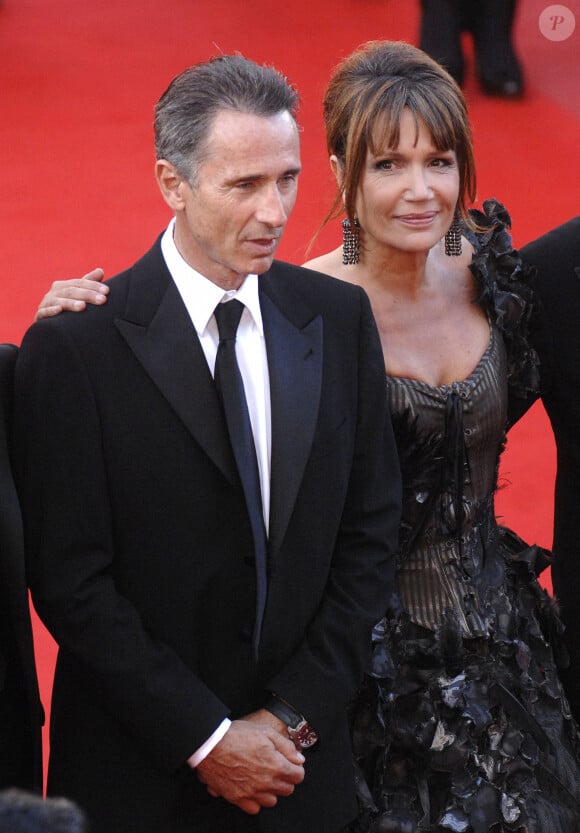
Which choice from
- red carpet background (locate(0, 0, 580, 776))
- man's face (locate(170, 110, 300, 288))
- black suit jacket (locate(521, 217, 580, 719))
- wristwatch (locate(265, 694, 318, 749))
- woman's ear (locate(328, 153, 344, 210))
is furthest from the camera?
red carpet background (locate(0, 0, 580, 776))

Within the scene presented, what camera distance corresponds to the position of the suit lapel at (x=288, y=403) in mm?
1695

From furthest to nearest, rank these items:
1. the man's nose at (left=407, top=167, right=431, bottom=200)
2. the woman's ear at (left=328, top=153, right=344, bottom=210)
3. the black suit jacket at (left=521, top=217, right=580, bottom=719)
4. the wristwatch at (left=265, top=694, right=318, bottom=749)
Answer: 1. the black suit jacket at (left=521, top=217, right=580, bottom=719)
2. the woman's ear at (left=328, top=153, right=344, bottom=210)
3. the man's nose at (left=407, top=167, right=431, bottom=200)
4. the wristwatch at (left=265, top=694, right=318, bottom=749)

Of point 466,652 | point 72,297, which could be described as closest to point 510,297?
point 466,652

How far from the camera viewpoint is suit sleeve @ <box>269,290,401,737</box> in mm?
1741

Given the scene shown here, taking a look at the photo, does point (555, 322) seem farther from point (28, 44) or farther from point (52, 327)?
point (28, 44)

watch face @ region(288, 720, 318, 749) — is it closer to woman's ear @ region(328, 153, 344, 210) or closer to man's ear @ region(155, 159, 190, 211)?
man's ear @ region(155, 159, 190, 211)

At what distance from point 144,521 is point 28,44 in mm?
3273

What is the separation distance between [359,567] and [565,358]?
63cm

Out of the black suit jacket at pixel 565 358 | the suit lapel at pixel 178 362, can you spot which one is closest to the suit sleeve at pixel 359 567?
the suit lapel at pixel 178 362

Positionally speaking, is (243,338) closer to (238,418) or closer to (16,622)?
(238,418)

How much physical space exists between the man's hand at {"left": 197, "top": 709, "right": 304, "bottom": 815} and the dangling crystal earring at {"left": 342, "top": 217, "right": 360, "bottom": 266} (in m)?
0.80

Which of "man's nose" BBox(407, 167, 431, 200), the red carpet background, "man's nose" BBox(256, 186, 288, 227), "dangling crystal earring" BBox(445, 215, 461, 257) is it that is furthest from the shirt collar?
the red carpet background

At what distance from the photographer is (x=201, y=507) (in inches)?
65.7

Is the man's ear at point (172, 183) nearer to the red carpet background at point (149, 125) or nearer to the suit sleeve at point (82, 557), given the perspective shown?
the suit sleeve at point (82, 557)
